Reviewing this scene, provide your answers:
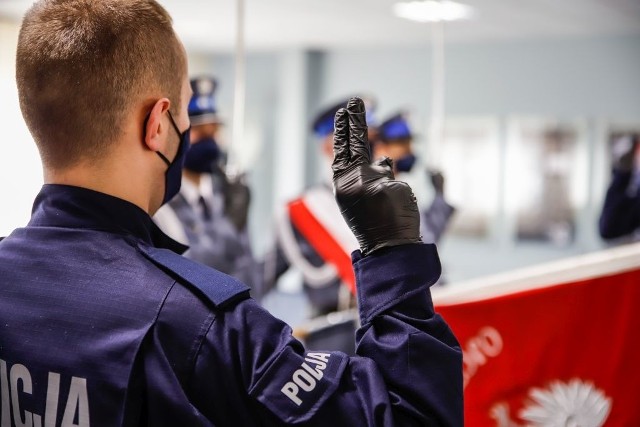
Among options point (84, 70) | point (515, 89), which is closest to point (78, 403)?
point (84, 70)

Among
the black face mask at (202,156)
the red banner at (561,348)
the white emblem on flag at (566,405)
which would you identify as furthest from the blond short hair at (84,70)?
the black face mask at (202,156)

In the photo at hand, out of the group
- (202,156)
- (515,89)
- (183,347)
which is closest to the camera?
(183,347)

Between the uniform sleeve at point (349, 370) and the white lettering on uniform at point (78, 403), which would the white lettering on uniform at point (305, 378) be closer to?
the uniform sleeve at point (349, 370)

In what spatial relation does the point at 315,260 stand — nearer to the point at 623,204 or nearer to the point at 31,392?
the point at 623,204

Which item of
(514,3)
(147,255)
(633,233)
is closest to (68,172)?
(147,255)

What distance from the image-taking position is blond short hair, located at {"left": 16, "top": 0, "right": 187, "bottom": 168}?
862mm

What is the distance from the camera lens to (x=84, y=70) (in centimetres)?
86

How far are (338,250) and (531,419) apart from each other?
1.06m

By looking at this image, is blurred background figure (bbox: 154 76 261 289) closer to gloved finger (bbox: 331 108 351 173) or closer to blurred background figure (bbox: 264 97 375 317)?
blurred background figure (bbox: 264 97 375 317)

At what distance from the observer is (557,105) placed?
7055 mm

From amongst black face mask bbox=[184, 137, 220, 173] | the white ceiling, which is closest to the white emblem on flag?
black face mask bbox=[184, 137, 220, 173]

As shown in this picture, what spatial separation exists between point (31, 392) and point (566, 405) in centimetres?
90

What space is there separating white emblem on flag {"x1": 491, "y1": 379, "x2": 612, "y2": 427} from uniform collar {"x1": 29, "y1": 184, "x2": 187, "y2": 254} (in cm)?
78

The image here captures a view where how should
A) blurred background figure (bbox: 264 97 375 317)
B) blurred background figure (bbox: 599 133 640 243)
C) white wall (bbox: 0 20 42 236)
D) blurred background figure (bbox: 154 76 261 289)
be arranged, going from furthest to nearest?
1. white wall (bbox: 0 20 42 236)
2. blurred background figure (bbox: 599 133 640 243)
3. blurred background figure (bbox: 264 97 375 317)
4. blurred background figure (bbox: 154 76 261 289)
